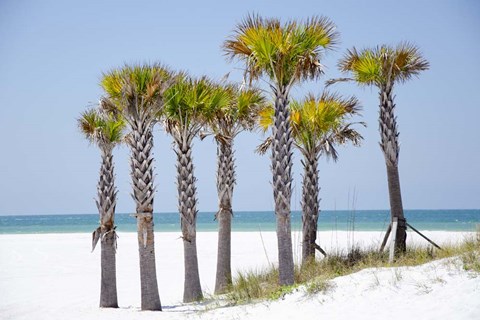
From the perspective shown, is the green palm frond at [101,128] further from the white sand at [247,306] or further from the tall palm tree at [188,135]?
the white sand at [247,306]

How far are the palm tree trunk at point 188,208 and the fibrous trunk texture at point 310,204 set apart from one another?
330cm

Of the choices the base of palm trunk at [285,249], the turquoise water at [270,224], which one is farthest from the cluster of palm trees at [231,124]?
the turquoise water at [270,224]

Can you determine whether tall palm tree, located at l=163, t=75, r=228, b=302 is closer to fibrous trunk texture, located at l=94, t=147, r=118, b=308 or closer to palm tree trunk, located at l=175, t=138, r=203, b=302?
palm tree trunk, located at l=175, t=138, r=203, b=302

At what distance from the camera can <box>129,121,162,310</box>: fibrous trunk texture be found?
14.1 m

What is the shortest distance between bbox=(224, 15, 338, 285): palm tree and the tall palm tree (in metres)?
2.46

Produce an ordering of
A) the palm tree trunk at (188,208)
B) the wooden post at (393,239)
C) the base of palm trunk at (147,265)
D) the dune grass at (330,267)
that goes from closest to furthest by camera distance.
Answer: the dune grass at (330,267) < the base of palm trunk at (147,265) < the wooden post at (393,239) < the palm tree trunk at (188,208)

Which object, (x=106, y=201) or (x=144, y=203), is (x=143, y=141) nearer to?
(x=144, y=203)

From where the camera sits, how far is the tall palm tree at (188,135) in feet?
52.0

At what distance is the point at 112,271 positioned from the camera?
51.7 ft

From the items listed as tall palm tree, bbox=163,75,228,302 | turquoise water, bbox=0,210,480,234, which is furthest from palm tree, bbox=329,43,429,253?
turquoise water, bbox=0,210,480,234

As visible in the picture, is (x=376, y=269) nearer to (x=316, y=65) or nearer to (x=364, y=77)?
(x=316, y=65)

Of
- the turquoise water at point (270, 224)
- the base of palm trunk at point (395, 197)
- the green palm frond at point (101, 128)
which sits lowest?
the turquoise water at point (270, 224)

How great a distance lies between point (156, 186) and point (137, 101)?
7.10 ft

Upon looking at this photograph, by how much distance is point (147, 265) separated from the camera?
1414 cm
